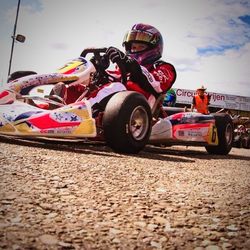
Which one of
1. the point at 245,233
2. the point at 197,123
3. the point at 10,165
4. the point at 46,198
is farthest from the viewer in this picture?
the point at 197,123

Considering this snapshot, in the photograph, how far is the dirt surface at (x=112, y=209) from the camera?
1.13 metres

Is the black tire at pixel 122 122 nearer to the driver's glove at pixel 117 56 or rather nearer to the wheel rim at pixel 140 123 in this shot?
the wheel rim at pixel 140 123

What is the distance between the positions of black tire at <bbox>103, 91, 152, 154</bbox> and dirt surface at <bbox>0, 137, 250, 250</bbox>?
1.14 metres

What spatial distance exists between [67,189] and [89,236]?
600 millimetres

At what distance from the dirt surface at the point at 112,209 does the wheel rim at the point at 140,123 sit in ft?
5.03

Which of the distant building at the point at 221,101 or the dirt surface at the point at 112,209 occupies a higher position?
the distant building at the point at 221,101

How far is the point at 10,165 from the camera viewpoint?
2113mm

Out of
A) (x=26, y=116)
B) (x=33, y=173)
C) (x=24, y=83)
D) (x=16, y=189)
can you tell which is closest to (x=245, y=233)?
(x=16, y=189)

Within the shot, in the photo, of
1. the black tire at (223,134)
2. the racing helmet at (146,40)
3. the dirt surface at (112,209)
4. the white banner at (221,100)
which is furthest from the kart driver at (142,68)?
the white banner at (221,100)

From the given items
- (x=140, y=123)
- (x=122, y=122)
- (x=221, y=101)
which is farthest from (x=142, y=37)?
(x=221, y=101)

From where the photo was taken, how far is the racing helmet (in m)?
5.11

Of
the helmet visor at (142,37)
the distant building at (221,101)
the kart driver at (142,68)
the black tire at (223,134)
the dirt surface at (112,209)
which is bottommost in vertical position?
the dirt surface at (112,209)

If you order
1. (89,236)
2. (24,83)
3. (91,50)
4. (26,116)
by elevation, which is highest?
(91,50)

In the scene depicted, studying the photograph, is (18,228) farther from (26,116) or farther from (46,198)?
(26,116)
